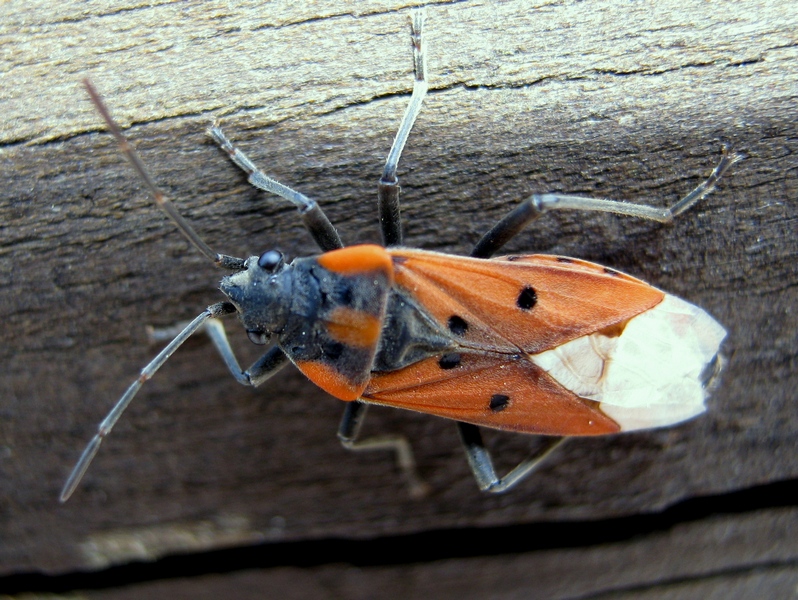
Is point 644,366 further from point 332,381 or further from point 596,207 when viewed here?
point 332,381

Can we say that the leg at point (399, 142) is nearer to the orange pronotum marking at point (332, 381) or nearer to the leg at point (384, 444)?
the orange pronotum marking at point (332, 381)

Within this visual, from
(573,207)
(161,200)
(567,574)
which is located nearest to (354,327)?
(161,200)

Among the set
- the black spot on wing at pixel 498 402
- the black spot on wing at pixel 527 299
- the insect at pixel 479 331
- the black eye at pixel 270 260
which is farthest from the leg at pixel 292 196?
the black spot on wing at pixel 498 402

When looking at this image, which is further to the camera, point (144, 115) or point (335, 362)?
point (335, 362)

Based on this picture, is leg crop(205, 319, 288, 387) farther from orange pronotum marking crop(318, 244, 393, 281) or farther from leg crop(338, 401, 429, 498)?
orange pronotum marking crop(318, 244, 393, 281)

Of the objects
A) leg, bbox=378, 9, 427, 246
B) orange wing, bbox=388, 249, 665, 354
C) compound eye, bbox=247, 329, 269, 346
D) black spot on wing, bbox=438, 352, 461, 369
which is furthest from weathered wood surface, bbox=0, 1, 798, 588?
black spot on wing, bbox=438, 352, 461, 369

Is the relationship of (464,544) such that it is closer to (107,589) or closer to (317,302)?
(317,302)

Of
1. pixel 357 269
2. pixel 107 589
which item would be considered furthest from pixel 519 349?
pixel 107 589
